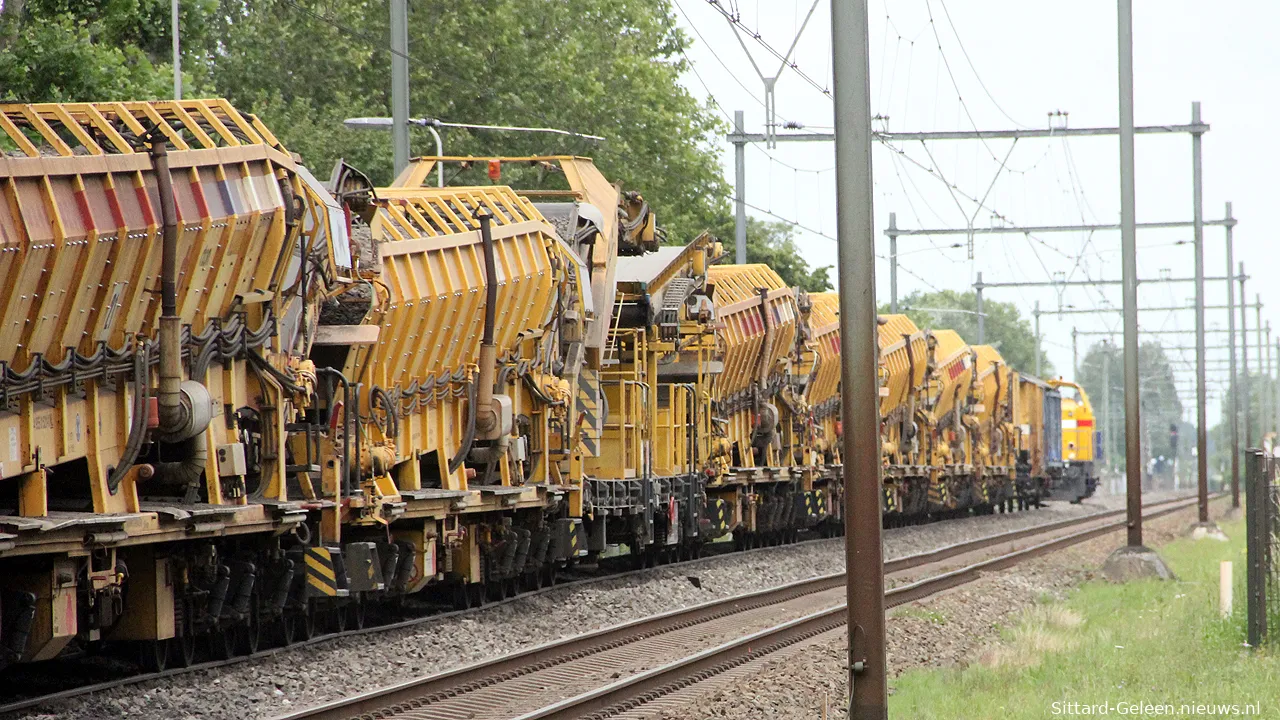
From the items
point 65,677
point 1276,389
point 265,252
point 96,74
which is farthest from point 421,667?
point 1276,389

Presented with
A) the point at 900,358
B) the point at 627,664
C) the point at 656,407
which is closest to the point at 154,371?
the point at 627,664

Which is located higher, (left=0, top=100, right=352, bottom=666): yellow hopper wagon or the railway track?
(left=0, top=100, right=352, bottom=666): yellow hopper wagon

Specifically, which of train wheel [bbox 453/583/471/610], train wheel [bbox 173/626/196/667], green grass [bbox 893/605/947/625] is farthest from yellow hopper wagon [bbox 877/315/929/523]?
train wheel [bbox 173/626/196/667]

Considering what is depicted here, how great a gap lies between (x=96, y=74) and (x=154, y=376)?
11885 millimetres

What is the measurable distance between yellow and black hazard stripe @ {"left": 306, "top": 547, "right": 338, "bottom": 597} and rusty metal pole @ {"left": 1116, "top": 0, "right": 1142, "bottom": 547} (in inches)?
568

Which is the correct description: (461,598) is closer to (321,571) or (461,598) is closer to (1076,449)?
(321,571)

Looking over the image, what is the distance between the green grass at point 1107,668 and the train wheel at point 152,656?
5.31 m

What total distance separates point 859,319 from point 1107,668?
544 centimetres

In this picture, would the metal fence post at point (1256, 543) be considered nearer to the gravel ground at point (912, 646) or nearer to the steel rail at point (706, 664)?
the gravel ground at point (912, 646)

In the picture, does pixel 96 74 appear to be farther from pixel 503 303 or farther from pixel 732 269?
pixel 732 269

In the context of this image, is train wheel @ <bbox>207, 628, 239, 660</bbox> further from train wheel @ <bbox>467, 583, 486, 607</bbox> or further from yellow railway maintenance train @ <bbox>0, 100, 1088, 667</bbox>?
train wheel @ <bbox>467, 583, 486, 607</bbox>

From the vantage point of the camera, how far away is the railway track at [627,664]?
11.2 m

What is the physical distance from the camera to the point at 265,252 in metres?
11.7

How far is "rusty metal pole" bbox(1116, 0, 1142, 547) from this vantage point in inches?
942
